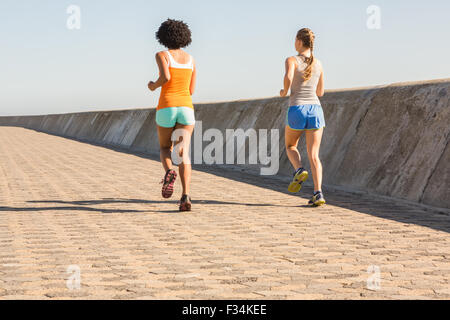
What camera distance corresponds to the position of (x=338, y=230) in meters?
6.07

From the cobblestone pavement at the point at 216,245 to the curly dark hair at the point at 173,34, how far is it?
1877mm

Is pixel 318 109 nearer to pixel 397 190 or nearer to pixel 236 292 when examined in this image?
pixel 397 190

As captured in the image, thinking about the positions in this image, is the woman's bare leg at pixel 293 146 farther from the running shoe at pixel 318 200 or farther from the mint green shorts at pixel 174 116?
the mint green shorts at pixel 174 116

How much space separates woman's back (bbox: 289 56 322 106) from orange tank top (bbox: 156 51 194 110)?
52.2 inches

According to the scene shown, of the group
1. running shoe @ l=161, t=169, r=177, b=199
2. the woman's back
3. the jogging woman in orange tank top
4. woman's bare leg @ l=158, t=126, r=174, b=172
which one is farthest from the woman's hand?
the woman's back

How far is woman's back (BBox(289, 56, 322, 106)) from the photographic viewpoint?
7637 mm

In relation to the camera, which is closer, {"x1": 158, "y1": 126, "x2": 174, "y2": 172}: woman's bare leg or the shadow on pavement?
the shadow on pavement

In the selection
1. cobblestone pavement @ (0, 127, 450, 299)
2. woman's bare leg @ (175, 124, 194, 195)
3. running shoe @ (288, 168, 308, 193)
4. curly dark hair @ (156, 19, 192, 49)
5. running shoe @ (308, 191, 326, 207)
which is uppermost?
curly dark hair @ (156, 19, 192, 49)

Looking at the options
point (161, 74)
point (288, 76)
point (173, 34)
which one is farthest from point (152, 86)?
point (288, 76)

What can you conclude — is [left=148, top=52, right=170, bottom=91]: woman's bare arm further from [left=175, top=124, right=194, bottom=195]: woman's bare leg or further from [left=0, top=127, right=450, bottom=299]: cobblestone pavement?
[left=0, top=127, right=450, bottom=299]: cobblestone pavement

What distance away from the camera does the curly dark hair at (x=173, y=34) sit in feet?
23.6

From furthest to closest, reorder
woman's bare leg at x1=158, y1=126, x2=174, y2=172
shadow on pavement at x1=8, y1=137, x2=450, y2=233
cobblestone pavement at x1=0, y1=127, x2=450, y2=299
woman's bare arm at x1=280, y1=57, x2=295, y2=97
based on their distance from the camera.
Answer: woman's bare arm at x1=280, y1=57, x2=295, y2=97 → woman's bare leg at x1=158, y1=126, x2=174, y2=172 → shadow on pavement at x1=8, y1=137, x2=450, y2=233 → cobblestone pavement at x1=0, y1=127, x2=450, y2=299

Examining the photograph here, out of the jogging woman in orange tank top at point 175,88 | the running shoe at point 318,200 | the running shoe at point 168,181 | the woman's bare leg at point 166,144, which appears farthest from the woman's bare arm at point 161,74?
the running shoe at point 318,200

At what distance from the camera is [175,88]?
712cm
